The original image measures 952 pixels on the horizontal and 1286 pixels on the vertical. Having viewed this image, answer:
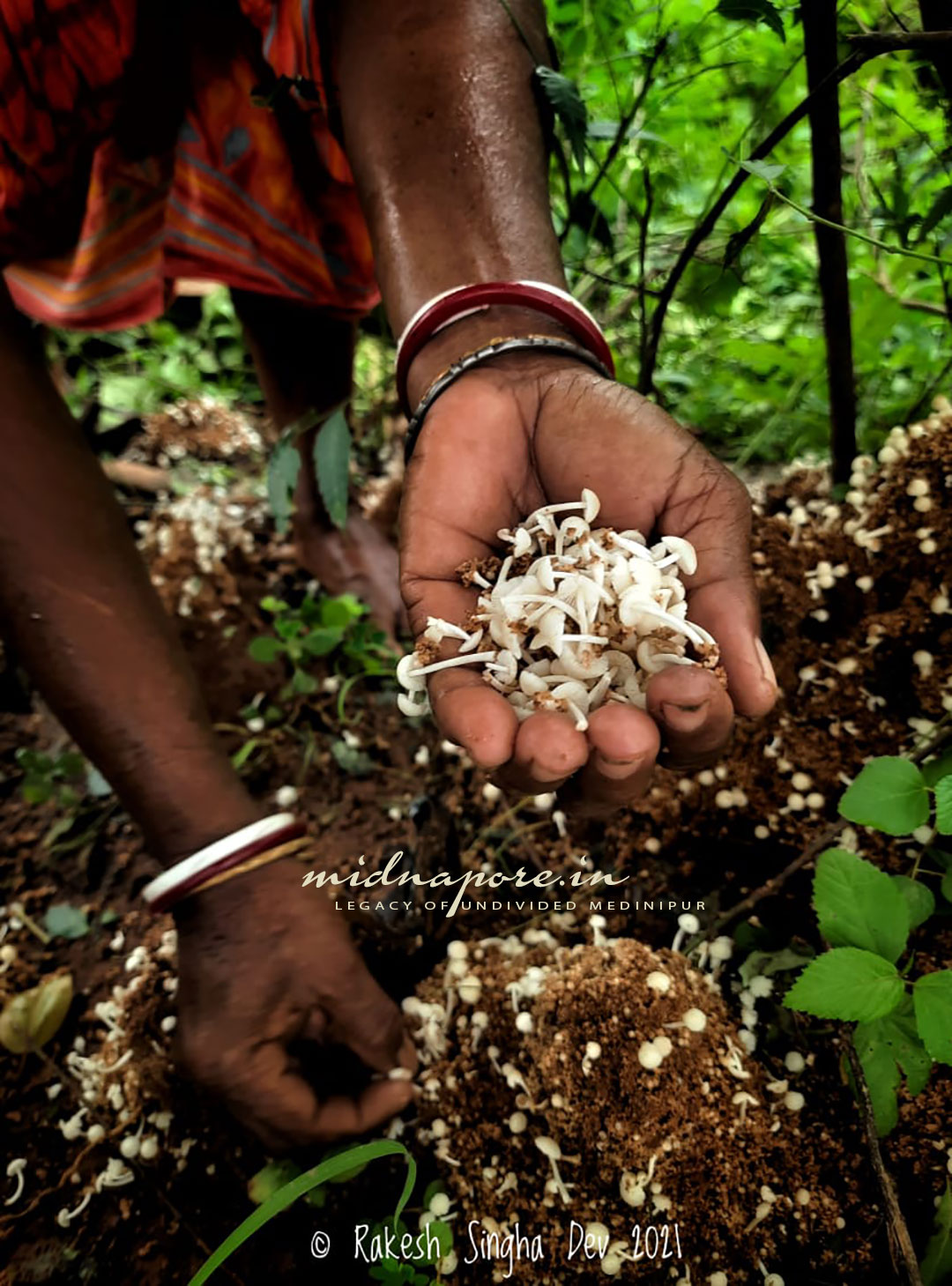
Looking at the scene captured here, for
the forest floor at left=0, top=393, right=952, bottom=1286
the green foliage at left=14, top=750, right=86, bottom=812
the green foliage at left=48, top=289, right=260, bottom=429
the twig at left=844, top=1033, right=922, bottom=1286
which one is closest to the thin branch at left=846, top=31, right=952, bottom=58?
the forest floor at left=0, top=393, right=952, bottom=1286

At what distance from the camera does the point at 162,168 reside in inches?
65.9

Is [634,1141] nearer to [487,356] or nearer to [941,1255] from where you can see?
[941,1255]

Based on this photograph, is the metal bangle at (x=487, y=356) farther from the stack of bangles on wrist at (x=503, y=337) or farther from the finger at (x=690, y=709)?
the finger at (x=690, y=709)

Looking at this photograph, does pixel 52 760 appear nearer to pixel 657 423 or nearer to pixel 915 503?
pixel 657 423

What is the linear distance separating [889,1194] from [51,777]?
179cm

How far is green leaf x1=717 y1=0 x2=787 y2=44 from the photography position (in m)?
1.01

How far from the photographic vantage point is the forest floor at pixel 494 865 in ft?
3.50

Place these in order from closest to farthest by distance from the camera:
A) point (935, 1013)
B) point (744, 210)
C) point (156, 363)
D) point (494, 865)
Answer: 1. point (935, 1013)
2. point (494, 865)
3. point (744, 210)
4. point (156, 363)

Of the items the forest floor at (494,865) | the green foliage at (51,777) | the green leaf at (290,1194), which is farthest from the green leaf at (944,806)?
the green foliage at (51,777)

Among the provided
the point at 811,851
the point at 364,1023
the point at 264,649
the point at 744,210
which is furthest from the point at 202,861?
the point at 744,210

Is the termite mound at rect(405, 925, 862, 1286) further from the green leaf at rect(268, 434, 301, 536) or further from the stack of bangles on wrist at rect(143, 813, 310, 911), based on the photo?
the green leaf at rect(268, 434, 301, 536)

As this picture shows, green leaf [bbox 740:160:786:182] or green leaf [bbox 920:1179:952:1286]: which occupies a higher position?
green leaf [bbox 740:160:786:182]

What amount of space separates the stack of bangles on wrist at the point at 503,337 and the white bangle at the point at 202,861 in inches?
26.4

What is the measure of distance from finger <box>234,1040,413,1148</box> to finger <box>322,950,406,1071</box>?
47 millimetres
